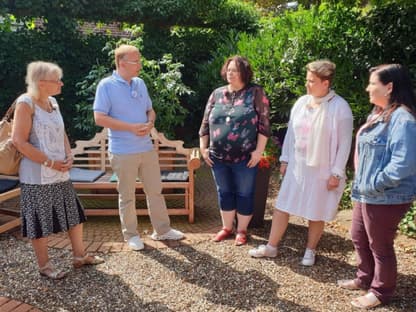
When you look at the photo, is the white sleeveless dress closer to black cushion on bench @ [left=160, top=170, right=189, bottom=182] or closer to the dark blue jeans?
the dark blue jeans

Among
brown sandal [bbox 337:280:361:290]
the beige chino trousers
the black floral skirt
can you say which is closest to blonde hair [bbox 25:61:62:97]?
the black floral skirt

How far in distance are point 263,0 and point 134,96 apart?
5.81m

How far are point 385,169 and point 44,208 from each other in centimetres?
236

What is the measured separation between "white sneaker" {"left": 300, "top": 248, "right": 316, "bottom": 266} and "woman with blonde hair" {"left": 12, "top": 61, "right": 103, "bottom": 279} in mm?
1858

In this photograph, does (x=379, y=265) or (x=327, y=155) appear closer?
(x=379, y=265)

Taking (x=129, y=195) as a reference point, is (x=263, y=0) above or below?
above

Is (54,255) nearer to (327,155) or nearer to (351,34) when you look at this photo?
(327,155)

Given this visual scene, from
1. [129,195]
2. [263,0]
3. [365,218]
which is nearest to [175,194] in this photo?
[129,195]

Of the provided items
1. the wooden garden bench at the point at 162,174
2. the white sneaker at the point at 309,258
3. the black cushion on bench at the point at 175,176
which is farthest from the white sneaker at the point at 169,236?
the white sneaker at the point at 309,258

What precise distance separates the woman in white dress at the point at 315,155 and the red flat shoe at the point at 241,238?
42 centimetres

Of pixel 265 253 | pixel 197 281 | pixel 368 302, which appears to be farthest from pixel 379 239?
pixel 197 281

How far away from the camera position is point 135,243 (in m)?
3.87

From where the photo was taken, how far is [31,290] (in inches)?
125

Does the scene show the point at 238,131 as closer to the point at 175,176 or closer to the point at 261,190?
the point at 261,190
